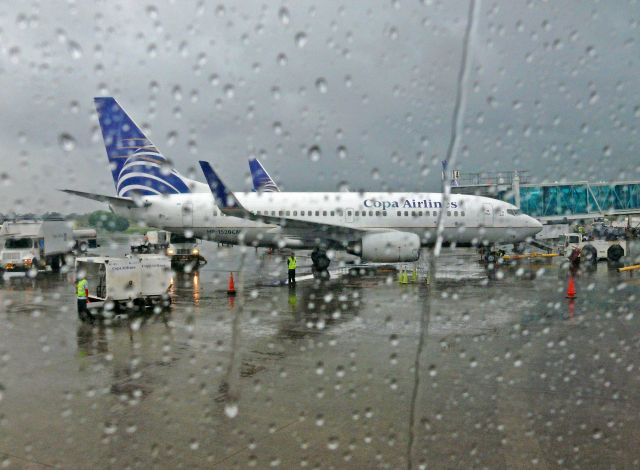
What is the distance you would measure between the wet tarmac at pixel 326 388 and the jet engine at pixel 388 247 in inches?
167

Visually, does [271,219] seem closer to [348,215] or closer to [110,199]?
[348,215]

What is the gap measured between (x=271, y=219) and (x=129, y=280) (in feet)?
16.3

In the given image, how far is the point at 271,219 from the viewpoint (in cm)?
1376

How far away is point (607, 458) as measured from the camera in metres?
3.54

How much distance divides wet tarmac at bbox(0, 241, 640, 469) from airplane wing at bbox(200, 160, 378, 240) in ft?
10.3

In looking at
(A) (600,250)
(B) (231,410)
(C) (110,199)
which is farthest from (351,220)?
(C) (110,199)

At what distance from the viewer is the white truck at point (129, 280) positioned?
9148 mm

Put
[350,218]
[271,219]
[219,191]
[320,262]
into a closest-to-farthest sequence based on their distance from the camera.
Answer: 1. [219,191]
2. [271,219]
3. [350,218]
4. [320,262]

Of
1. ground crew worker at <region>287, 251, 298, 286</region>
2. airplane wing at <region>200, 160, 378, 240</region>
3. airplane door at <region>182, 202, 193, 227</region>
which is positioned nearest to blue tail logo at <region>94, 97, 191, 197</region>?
airplane door at <region>182, 202, 193, 227</region>

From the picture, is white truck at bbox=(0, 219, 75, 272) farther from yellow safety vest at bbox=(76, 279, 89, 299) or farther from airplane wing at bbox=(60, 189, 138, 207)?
airplane wing at bbox=(60, 189, 138, 207)

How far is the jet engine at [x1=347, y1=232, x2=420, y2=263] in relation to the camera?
13.8 m

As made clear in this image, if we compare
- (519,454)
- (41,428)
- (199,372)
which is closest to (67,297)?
(199,372)

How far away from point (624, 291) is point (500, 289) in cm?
258

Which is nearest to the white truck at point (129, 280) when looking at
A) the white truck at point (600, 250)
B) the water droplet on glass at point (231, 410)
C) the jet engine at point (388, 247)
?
the water droplet on glass at point (231, 410)
